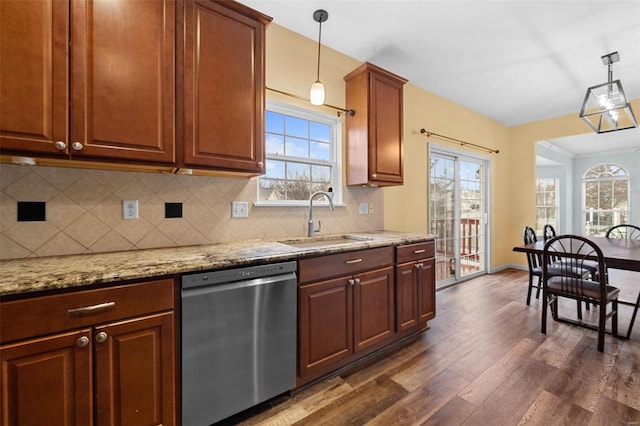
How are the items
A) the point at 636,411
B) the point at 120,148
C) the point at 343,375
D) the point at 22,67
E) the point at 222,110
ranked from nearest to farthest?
the point at 22,67 → the point at 120,148 → the point at 636,411 → the point at 222,110 → the point at 343,375

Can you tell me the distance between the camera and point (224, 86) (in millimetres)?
1783

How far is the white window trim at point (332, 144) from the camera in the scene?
2458mm

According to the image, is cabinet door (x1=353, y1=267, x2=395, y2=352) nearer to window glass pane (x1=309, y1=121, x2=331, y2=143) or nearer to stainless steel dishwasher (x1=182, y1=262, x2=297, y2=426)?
stainless steel dishwasher (x1=182, y1=262, x2=297, y2=426)

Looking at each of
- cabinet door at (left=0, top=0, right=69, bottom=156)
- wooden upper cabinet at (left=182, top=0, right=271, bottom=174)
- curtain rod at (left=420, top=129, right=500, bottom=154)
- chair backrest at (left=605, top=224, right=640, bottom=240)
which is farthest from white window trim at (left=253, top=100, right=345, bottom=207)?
chair backrest at (left=605, top=224, right=640, bottom=240)

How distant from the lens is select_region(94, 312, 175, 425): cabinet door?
1178 millimetres

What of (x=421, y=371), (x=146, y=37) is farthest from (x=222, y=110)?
(x=421, y=371)

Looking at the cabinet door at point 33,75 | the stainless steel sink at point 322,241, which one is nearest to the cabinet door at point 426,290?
the stainless steel sink at point 322,241

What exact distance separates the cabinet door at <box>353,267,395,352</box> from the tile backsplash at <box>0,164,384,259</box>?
2.64 ft

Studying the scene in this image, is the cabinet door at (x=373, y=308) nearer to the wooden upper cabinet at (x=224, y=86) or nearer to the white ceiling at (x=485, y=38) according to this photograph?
the wooden upper cabinet at (x=224, y=86)

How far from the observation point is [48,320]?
107 cm

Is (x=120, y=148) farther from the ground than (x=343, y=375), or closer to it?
farther from the ground

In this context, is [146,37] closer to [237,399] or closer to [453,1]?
[237,399]

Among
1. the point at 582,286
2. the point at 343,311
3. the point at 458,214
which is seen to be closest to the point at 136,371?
the point at 343,311

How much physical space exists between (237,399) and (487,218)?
482 centimetres
